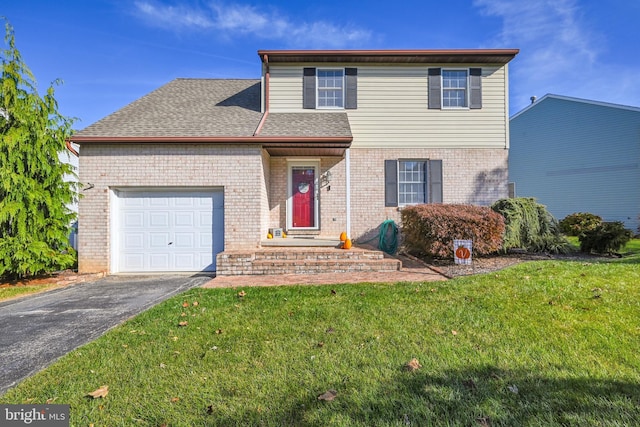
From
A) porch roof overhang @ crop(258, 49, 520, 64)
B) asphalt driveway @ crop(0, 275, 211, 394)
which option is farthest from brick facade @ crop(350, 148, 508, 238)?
asphalt driveway @ crop(0, 275, 211, 394)

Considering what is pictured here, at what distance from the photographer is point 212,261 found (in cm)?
766

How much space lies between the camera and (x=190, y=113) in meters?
8.88

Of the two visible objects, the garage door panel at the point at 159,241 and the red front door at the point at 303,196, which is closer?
the garage door panel at the point at 159,241

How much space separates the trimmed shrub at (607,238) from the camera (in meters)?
8.05

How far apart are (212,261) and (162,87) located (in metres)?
7.32

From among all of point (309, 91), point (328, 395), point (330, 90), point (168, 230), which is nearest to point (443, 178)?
point (330, 90)

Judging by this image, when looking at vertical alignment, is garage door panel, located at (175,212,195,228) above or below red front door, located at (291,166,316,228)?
below

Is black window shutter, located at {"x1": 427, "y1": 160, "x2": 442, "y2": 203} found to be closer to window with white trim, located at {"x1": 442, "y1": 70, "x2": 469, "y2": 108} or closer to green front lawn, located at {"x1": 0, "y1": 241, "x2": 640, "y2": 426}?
window with white trim, located at {"x1": 442, "y1": 70, "x2": 469, "y2": 108}

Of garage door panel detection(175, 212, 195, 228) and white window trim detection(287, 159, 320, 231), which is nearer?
garage door panel detection(175, 212, 195, 228)

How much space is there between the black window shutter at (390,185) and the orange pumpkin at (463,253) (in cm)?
350

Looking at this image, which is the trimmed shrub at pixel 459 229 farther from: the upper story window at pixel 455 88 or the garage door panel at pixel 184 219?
the garage door panel at pixel 184 219

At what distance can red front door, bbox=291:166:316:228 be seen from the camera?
30.6 feet

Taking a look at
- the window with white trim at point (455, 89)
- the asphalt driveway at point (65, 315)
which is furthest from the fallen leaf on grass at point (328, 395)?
the window with white trim at point (455, 89)

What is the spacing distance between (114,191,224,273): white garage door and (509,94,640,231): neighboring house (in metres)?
18.7
